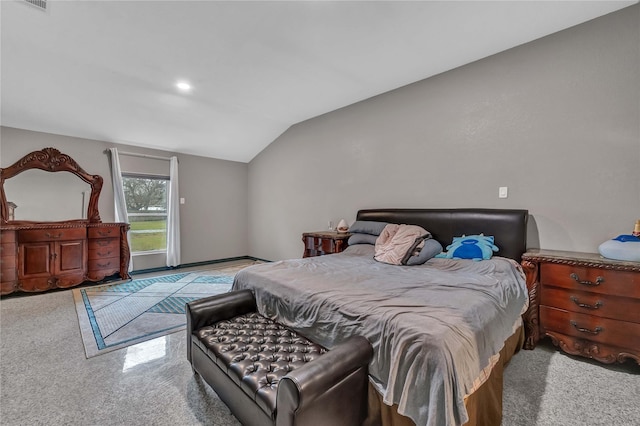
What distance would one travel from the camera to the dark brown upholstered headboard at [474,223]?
8.53 feet

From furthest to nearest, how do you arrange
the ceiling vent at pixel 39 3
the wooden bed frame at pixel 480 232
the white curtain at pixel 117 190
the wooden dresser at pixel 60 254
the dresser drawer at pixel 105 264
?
the white curtain at pixel 117 190, the dresser drawer at pixel 105 264, the wooden dresser at pixel 60 254, the ceiling vent at pixel 39 3, the wooden bed frame at pixel 480 232

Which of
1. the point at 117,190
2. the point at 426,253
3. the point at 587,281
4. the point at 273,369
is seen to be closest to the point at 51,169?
the point at 117,190

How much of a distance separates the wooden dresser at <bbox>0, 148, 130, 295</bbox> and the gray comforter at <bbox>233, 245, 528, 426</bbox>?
3396 millimetres

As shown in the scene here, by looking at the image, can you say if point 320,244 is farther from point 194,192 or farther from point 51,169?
point 51,169

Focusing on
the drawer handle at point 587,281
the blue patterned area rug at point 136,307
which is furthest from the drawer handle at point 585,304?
the blue patterned area rug at point 136,307

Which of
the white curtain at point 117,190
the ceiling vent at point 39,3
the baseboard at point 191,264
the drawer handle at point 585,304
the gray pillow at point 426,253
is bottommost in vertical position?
the baseboard at point 191,264

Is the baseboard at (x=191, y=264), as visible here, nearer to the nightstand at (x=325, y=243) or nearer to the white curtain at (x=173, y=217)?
the white curtain at (x=173, y=217)

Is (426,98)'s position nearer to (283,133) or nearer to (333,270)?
(333,270)

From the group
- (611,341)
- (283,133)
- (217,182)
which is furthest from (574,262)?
(217,182)

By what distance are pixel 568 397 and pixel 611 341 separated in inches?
25.7

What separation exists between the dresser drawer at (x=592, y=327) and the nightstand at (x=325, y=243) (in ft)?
7.36

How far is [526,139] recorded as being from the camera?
8.95 ft

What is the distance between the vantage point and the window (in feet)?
16.6

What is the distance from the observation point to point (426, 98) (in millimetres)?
3428
